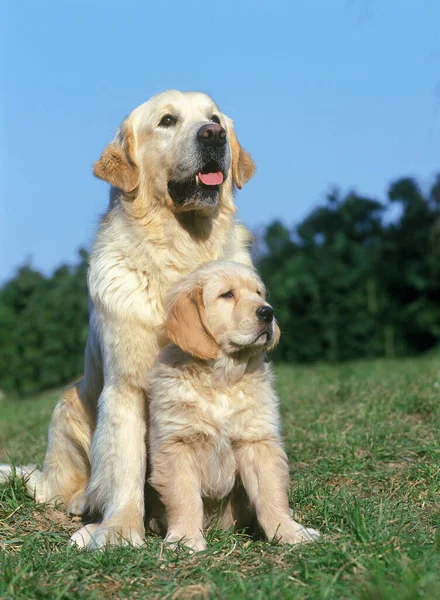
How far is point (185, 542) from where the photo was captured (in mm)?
3479

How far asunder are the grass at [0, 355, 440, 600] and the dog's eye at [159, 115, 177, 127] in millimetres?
2217

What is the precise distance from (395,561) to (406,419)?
3.15m

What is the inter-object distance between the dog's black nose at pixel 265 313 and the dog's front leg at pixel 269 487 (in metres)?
0.61

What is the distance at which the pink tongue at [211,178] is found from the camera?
4.36 meters

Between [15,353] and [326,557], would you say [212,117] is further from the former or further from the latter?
[15,353]

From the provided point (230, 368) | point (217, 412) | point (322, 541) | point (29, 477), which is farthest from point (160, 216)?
point (322, 541)

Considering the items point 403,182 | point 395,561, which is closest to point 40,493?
point 395,561

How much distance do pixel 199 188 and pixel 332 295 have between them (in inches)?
546

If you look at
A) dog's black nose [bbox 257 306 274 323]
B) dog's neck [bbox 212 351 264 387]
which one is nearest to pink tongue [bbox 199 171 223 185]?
dog's black nose [bbox 257 306 274 323]

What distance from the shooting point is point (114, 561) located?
321cm

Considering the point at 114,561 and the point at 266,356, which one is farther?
the point at 266,356

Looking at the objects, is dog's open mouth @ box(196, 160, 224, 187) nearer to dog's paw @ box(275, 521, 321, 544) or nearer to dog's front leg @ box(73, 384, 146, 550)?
dog's front leg @ box(73, 384, 146, 550)

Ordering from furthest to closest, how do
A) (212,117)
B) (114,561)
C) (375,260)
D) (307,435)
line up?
(375,260)
(307,435)
(212,117)
(114,561)

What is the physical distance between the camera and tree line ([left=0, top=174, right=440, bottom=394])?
701 inches
